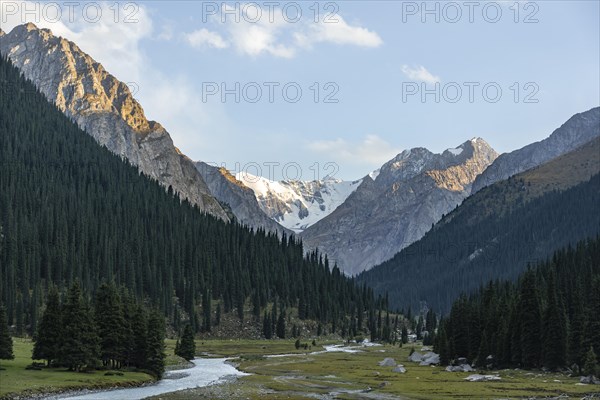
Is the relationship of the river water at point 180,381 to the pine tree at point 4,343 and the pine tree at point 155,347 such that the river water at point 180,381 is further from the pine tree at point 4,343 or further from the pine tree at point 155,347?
the pine tree at point 4,343

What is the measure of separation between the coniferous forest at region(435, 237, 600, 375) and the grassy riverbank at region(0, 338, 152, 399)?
58532 mm

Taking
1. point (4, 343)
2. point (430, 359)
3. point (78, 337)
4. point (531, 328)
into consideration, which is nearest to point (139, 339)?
point (78, 337)

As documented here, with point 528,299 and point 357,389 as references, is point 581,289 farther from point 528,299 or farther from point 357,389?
point 357,389

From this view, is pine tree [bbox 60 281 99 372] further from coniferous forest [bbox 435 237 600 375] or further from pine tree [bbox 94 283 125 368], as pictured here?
coniferous forest [bbox 435 237 600 375]

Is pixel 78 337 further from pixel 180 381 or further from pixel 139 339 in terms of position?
pixel 180 381

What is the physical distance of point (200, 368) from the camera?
118438mm

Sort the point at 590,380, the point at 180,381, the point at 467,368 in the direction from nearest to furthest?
the point at 590,380, the point at 180,381, the point at 467,368

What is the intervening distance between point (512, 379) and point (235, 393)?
39.9 m

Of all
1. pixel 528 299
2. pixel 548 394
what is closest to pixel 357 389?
pixel 548 394

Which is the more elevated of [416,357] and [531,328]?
[531,328]

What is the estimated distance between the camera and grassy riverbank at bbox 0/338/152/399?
227 ft

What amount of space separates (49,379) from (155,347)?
70.2 feet

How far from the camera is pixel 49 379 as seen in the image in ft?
253

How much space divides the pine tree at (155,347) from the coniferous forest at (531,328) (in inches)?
2199
